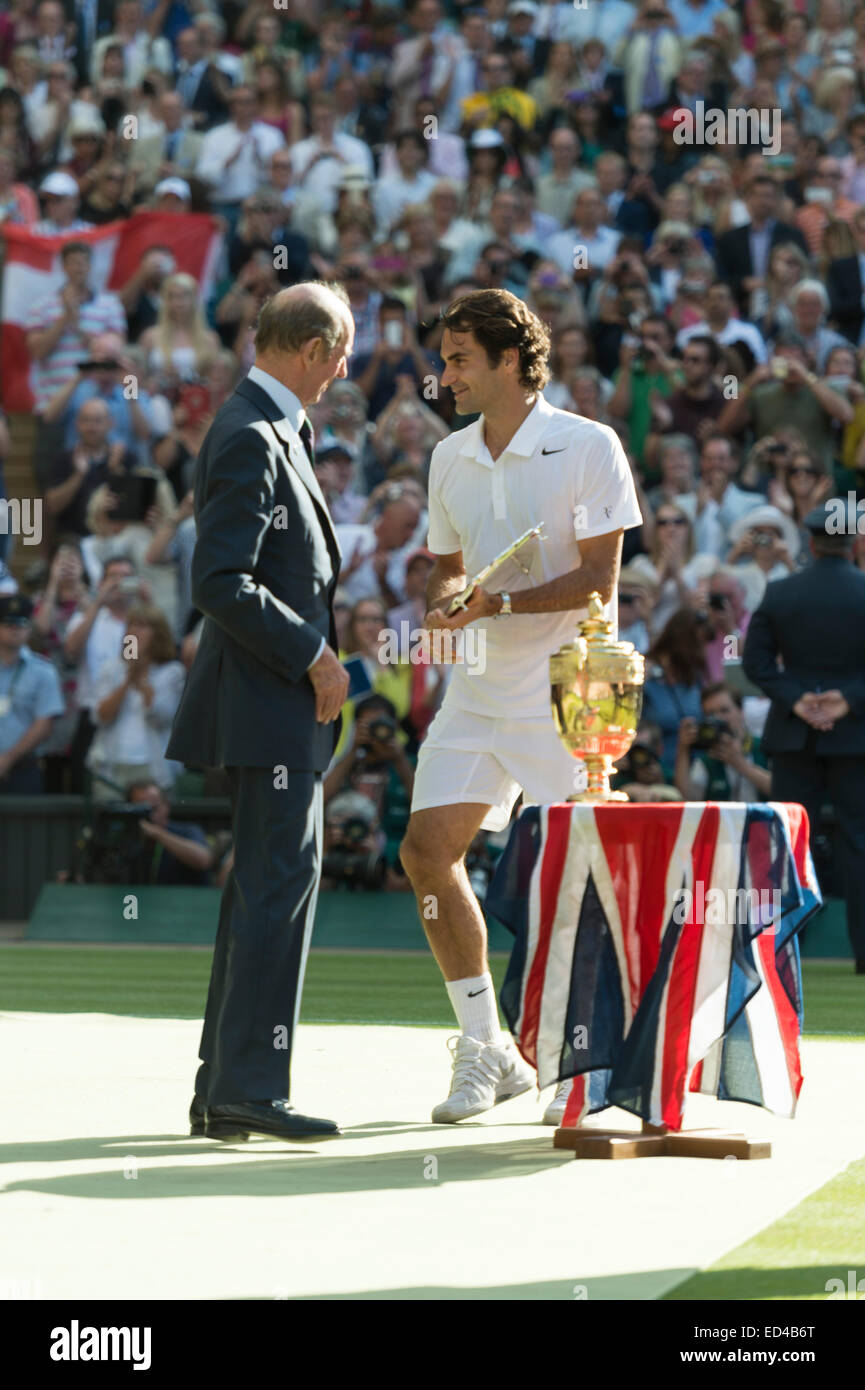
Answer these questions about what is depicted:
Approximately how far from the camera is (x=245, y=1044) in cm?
605

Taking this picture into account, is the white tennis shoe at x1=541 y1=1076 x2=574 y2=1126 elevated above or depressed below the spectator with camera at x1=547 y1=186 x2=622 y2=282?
below

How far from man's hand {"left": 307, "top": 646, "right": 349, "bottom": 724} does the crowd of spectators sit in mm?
6905

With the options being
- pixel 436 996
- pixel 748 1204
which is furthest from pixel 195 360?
pixel 748 1204

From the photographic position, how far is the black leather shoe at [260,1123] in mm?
6016

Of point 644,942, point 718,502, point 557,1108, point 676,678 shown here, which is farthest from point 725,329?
point 644,942

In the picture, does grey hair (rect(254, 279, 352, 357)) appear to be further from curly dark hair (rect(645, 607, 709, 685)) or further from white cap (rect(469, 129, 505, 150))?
white cap (rect(469, 129, 505, 150))

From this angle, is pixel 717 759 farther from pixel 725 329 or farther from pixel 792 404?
pixel 725 329

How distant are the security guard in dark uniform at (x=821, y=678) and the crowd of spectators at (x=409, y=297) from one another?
1.03 meters

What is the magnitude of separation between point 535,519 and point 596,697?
2.90 feet

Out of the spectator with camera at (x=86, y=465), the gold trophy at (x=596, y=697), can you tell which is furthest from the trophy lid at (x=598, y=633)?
the spectator with camera at (x=86, y=465)

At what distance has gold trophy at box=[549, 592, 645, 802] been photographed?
5.93m

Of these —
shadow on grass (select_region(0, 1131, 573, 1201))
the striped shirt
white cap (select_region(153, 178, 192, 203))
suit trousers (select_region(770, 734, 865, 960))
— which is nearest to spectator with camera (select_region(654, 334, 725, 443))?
the striped shirt

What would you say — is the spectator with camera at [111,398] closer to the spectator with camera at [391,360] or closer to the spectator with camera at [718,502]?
the spectator with camera at [391,360]

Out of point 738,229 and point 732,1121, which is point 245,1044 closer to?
point 732,1121
